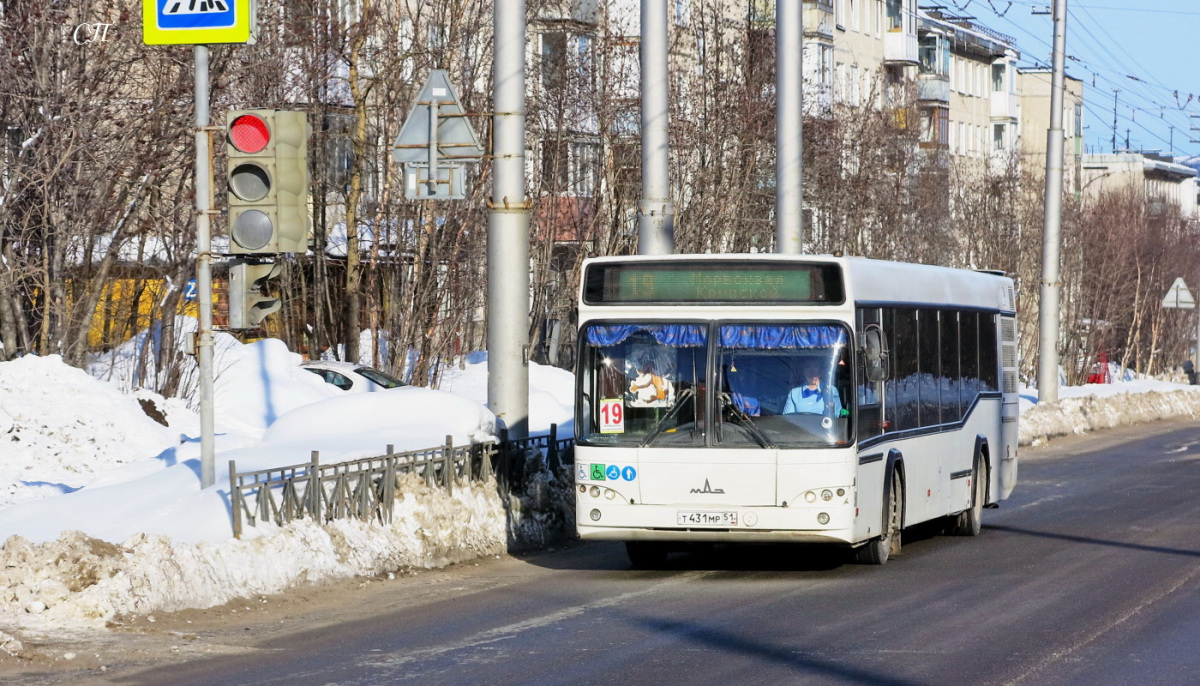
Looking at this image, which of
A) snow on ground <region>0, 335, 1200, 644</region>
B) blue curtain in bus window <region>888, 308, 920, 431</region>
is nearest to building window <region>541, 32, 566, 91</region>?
snow on ground <region>0, 335, 1200, 644</region>

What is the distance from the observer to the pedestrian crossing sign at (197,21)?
13328mm

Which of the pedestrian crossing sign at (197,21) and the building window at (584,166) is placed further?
the building window at (584,166)

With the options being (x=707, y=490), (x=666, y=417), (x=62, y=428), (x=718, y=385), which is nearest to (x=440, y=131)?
(x=666, y=417)

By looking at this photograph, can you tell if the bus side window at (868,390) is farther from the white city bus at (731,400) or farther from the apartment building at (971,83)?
the apartment building at (971,83)

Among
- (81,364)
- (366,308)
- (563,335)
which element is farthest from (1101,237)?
(81,364)

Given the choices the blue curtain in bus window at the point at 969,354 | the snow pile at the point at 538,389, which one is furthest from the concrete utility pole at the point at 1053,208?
the blue curtain in bus window at the point at 969,354

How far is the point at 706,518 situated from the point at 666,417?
0.85m

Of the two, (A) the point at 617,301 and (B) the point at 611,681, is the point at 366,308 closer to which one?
(A) the point at 617,301

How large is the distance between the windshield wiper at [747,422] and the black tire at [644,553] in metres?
1.86

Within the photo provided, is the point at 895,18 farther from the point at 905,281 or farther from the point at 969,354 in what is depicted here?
the point at 905,281

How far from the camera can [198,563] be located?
39.1 feet

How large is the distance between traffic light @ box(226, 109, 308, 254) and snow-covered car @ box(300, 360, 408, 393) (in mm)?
15000

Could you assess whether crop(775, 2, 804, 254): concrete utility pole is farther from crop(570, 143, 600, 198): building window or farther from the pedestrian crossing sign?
crop(570, 143, 600, 198): building window

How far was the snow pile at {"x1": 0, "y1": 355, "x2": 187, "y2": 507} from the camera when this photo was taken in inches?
736
